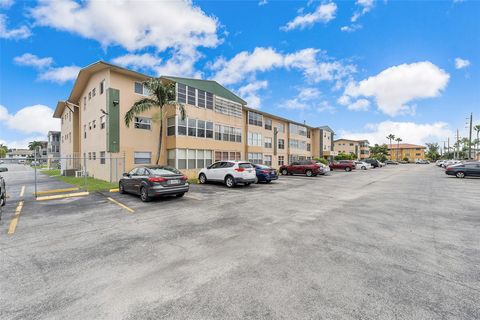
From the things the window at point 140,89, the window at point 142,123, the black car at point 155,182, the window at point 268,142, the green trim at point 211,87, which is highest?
the green trim at point 211,87

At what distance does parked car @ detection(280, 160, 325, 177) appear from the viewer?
22.9m

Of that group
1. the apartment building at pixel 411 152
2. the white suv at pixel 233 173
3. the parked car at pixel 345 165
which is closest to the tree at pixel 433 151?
the apartment building at pixel 411 152

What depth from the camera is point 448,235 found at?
17.5 feet

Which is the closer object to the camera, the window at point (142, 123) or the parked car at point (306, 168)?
the window at point (142, 123)

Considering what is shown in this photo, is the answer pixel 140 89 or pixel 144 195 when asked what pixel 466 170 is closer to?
pixel 144 195

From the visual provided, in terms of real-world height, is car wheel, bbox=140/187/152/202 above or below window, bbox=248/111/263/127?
below

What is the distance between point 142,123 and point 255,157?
1514 centimetres

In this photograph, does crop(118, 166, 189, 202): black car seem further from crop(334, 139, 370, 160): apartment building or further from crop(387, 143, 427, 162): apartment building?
crop(387, 143, 427, 162): apartment building

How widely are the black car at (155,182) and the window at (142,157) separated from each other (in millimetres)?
7420

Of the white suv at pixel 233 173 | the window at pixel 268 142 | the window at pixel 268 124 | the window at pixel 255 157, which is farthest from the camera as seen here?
the window at pixel 268 124

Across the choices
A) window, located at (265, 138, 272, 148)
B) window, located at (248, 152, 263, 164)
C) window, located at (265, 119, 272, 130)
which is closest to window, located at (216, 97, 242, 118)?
window, located at (248, 152, 263, 164)

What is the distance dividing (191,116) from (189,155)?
356cm

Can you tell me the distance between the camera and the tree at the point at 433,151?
10031 centimetres

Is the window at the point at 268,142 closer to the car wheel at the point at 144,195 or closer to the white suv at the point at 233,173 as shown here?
the white suv at the point at 233,173
